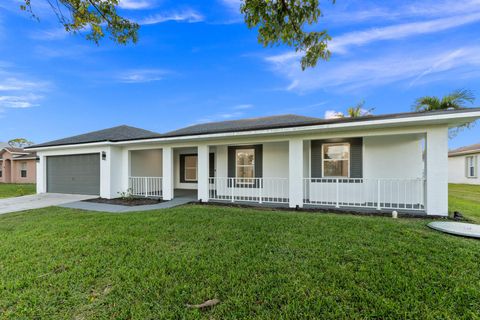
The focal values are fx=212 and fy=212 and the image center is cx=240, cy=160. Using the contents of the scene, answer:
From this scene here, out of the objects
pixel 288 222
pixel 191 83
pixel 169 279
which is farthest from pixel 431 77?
pixel 169 279

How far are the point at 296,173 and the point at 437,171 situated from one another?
3.87 m

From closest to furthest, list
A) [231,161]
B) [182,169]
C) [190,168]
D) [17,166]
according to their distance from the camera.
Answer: [231,161] < [190,168] < [182,169] < [17,166]

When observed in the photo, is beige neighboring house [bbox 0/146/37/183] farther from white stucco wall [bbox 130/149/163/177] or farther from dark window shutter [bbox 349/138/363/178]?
dark window shutter [bbox 349/138/363/178]

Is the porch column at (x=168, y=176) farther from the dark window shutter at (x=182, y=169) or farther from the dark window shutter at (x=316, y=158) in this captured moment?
the dark window shutter at (x=316, y=158)

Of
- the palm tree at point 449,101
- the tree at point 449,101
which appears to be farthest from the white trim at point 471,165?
the palm tree at point 449,101

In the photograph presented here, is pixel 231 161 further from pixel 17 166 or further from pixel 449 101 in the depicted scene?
pixel 17 166

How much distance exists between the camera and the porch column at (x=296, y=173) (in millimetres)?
7449

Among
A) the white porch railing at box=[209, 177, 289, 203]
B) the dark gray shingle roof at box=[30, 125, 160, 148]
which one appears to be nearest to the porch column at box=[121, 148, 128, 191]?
the dark gray shingle roof at box=[30, 125, 160, 148]

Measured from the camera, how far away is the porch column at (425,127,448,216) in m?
5.92

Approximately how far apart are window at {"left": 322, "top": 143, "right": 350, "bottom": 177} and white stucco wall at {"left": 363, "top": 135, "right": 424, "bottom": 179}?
0.61 meters

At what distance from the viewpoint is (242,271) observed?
3.06 m

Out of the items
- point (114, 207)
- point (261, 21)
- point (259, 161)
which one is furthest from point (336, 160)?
point (114, 207)

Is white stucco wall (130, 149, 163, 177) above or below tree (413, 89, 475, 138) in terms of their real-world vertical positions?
below

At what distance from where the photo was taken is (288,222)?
557 centimetres
